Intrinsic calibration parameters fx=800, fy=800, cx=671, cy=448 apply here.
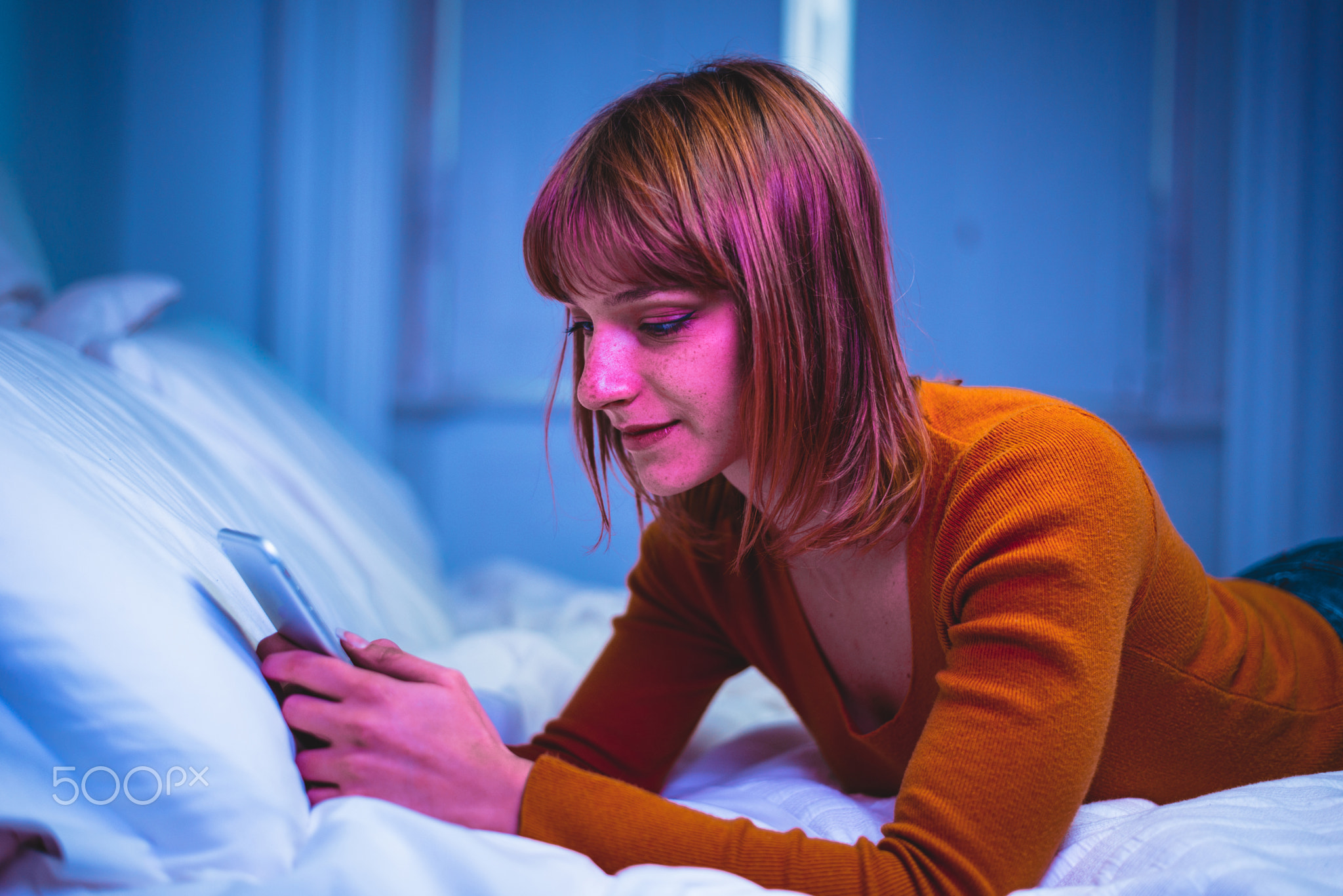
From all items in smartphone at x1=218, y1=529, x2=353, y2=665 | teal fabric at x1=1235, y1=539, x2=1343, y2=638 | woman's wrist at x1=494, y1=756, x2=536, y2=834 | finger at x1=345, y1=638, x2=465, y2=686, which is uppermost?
smartphone at x1=218, y1=529, x2=353, y2=665

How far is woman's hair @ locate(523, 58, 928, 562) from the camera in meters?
0.56

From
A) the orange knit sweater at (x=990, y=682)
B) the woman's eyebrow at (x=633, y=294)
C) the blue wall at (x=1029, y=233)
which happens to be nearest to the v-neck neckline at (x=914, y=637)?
the orange knit sweater at (x=990, y=682)

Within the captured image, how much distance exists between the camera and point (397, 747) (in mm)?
481

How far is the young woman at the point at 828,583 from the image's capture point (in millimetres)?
477

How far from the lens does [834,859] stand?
0.47 m

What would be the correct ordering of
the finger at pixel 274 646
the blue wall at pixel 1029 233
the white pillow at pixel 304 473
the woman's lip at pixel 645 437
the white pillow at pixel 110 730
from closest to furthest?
the white pillow at pixel 110 730 < the finger at pixel 274 646 < the woman's lip at pixel 645 437 < the white pillow at pixel 304 473 < the blue wall at pixel 1029 233

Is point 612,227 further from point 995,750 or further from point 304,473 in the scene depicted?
point 304,473

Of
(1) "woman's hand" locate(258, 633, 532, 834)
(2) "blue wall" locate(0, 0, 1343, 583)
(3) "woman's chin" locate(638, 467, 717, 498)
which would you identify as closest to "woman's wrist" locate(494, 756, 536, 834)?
(1) "woman's hand" locate(258, 633, 532, 834)

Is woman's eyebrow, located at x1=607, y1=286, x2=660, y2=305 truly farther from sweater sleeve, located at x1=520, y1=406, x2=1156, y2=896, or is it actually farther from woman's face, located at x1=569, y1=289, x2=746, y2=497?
sweater sleeve, located at x1=520, y1=406, x2=1156, y2=896

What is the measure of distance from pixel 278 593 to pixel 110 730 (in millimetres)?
101

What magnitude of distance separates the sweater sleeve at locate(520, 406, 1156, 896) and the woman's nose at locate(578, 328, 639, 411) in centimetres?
25

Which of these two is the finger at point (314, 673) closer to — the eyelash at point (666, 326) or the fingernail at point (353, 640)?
the fingernail at point (353, 640)

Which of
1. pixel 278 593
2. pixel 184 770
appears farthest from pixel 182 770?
pixel 278 593

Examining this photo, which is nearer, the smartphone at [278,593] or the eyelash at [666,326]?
the smartphone at [278,593]
